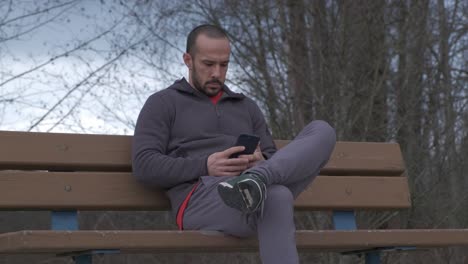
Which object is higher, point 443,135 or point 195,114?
point 195,114

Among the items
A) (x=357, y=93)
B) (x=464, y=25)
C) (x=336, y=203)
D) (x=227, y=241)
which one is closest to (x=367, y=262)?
(x=336, y=203)

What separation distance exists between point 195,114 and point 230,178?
48 centimetres

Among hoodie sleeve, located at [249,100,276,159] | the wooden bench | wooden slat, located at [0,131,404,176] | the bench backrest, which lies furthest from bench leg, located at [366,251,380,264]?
wooden slat, located at [0,131,404,176]

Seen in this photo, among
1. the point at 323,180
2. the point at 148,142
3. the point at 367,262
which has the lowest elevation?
the point at 367,262

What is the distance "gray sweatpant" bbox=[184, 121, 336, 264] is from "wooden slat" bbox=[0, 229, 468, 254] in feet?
0.33

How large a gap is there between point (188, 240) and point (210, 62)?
0.86m

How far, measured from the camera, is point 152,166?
4316 mm

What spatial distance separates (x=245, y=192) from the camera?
3.87m

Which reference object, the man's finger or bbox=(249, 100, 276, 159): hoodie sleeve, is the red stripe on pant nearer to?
the man's finger

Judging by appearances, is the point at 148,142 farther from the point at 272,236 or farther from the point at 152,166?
the point at 272,236

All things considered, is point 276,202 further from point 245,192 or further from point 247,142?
point 247,142

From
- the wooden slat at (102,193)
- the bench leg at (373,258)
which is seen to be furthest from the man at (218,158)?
the bench leg at (373,258)

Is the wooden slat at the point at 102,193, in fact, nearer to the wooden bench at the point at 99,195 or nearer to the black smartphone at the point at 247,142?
the wooden bench at the point at 99,195

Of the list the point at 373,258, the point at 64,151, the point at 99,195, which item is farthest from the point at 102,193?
the point at 373,258
